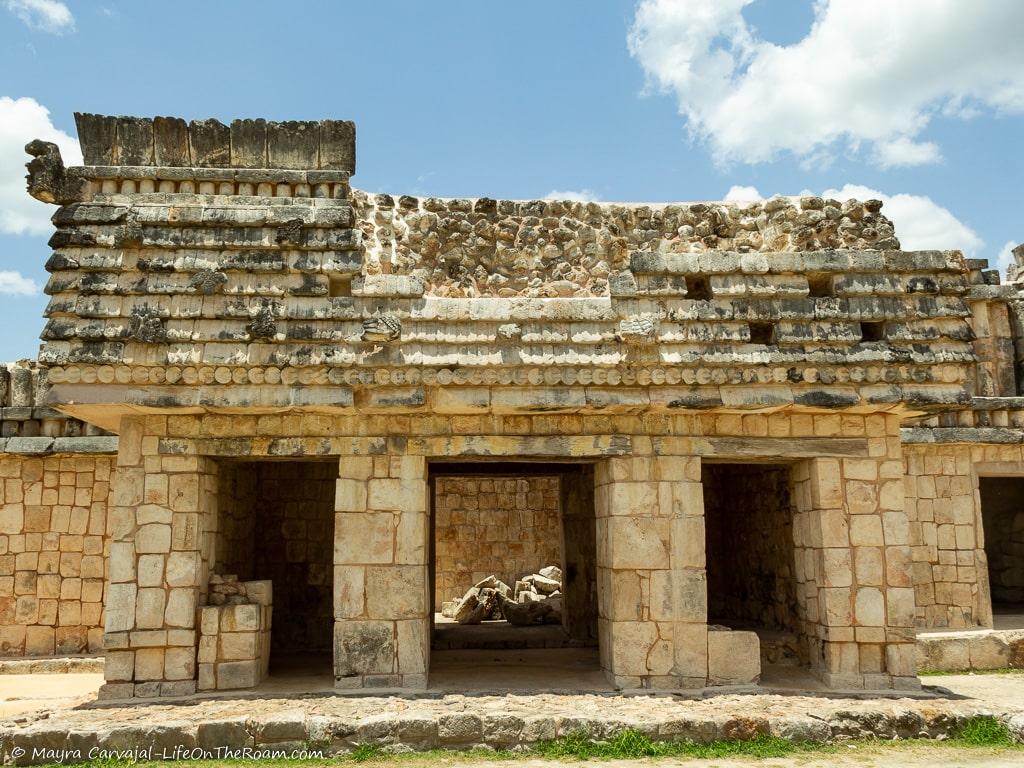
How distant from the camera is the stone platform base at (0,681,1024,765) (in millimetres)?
6109

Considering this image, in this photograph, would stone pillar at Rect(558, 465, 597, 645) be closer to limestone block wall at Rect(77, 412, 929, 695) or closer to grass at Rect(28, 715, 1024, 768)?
limestone block wall at Rect(77, 412, 929, 695)

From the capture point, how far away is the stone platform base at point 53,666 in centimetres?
938

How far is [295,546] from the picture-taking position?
10.4 m

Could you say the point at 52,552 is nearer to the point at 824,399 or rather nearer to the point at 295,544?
the point at 295,544

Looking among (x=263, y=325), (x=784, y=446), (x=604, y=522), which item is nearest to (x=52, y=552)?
(x=263, y=325)

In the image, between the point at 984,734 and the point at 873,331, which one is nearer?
the point at 984,734

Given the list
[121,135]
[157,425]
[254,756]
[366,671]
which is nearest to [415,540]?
[366,671]

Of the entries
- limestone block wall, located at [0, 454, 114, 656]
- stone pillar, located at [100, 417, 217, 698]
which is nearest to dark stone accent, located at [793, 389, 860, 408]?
stone pillar, located at [100, 417, 217, 698]

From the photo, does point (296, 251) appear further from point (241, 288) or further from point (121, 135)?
point (121, 135)

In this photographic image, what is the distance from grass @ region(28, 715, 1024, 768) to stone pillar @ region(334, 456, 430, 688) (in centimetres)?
103

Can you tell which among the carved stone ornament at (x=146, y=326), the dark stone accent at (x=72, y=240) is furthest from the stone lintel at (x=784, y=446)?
the dark stone accent at (x=72, y=240)

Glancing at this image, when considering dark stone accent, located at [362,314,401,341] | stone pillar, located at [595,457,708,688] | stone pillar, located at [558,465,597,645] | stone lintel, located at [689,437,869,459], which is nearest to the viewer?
dark stone accent, located at [362,314,401,341]

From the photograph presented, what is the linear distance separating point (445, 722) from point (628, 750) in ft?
4.77

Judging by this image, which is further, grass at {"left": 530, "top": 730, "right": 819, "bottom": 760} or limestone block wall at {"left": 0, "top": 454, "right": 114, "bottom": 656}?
limestone block wall at {"left": 0, "top": 454, "right": 114, "bottom": 656}
